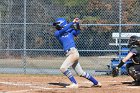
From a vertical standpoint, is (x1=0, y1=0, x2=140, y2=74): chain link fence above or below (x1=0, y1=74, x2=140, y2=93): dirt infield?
above

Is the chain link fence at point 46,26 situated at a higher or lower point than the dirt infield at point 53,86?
higher

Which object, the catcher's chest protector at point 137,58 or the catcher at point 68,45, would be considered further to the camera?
the catcher's chest protector at point 137,58

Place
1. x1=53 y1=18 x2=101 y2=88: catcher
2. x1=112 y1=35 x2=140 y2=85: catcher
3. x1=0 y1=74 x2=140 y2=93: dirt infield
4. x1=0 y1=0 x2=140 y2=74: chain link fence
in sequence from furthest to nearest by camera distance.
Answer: x1=0 y1=0 x2=140 y2=74: chain link fence < x1=112 y1=35 x2=140 y2=85: catcher < x1=53 y1=18 x2=101 y2=88: catcher < x1=0 y1=74 x2=140 y2=93: dirt infield

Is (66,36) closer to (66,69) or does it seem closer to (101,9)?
(66,69)

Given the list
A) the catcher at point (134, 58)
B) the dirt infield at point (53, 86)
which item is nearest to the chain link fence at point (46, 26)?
the dirt infield at point (53, 86)

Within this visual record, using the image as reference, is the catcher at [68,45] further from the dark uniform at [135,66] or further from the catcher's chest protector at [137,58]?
the catcher's chest protector at [137,58]

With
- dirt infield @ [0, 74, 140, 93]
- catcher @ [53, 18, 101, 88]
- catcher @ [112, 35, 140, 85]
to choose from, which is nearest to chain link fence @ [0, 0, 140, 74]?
dirt infield @ [0, 74, 140, 93]

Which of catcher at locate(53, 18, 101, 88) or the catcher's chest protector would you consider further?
the catcher's chest protector

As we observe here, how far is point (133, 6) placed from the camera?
1866 cm

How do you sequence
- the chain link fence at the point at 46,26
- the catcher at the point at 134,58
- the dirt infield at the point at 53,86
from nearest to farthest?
the dirt infield at the point at 53,86, the catcher at the point at 134,58, the chain link fence at the point at 46,26

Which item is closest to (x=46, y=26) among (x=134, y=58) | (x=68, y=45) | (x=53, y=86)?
(x=53, y=86)

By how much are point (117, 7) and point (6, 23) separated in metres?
4.32

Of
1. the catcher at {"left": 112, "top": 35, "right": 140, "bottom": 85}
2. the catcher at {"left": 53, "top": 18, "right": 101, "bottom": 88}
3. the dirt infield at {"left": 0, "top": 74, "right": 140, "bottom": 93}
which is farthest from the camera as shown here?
the catcher at {"left": 112, "top": 35, "right": 140, "bottom": 85}

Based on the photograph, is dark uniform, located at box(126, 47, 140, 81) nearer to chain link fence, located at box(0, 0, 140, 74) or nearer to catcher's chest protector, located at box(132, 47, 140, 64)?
catcher's chest protector, located at box(132, 47, 140, 64)
